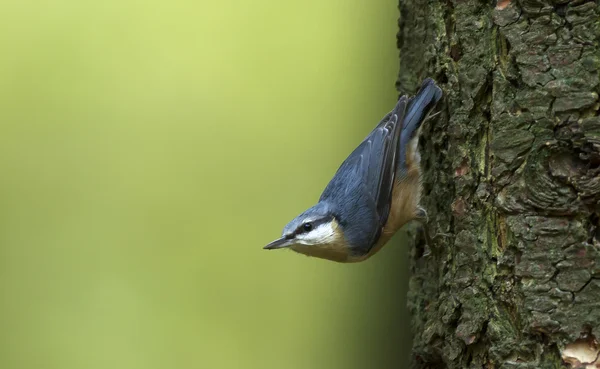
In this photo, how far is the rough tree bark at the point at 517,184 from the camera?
1260mm

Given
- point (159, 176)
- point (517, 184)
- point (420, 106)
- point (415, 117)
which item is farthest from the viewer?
point (159, 176)

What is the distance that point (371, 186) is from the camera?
6.32ft

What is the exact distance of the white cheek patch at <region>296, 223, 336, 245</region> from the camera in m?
1.84

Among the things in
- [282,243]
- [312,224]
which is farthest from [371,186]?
[282,243]

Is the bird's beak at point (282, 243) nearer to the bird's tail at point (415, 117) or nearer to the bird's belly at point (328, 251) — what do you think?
the bird's belly at point (328, 251)

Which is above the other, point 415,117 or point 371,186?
point 415,117

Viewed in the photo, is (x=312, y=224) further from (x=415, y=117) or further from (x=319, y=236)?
(x=415, y=117)

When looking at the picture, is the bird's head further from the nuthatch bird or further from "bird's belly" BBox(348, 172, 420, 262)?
"bird's belly" BBox(348, 172, 420, 262)

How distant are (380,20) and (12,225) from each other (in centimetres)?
171

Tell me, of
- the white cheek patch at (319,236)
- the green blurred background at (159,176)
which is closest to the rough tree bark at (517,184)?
the white cheek patch at (319,236)

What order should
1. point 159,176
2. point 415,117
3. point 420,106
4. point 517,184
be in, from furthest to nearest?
point 159,176 < point 415,117 < point 420,106 < point 517,184

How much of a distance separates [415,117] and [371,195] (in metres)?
0.28

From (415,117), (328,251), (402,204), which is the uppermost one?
(415,117)

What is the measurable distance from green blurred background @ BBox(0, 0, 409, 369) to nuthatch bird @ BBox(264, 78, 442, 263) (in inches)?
19.7
